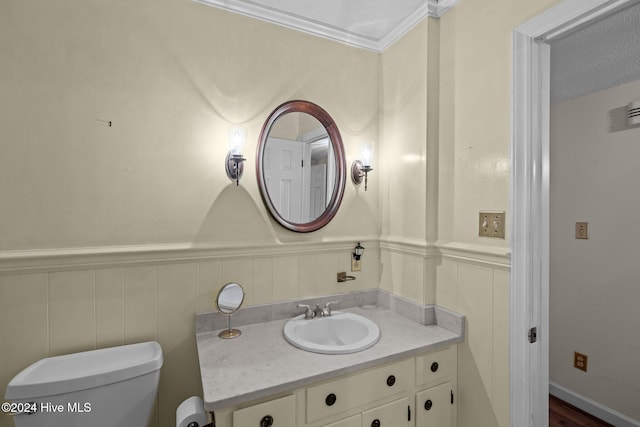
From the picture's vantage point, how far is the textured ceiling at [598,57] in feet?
5.39

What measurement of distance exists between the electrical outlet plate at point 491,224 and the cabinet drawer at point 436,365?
0.60 meters

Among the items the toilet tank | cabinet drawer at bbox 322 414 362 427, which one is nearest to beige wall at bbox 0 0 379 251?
the toilet tank

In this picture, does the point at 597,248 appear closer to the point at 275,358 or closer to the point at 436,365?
the point at 436,365

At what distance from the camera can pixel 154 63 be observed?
1.51 m

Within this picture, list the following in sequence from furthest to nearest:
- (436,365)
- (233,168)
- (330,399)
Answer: (233,168)
(436,365)
(330,399)

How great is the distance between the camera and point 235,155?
62.4 inches

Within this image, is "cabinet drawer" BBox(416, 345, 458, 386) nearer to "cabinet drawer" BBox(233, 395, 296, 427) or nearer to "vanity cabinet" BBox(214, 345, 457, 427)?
"vanity cabinet" BBox(214, 345, 457, 427)

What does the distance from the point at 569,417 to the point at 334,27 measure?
3.17 metres

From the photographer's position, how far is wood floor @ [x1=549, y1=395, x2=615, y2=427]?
223cm

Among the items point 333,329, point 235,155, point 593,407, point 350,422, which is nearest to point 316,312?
point 333,329

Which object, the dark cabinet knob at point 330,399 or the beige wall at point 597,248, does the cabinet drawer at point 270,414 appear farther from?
the beige wall at point 597,248

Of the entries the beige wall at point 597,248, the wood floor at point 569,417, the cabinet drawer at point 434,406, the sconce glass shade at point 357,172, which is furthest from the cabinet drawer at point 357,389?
the beige wall at point 597,248

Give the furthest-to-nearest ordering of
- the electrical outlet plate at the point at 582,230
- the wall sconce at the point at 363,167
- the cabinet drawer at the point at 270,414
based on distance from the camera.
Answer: the electrical outlet plate at the point at 582,230 < the wall sconce at the point at 363,167 < the cabinet drawer at the point at 270,414

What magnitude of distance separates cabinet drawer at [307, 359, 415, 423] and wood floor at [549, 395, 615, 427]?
5.58ft
